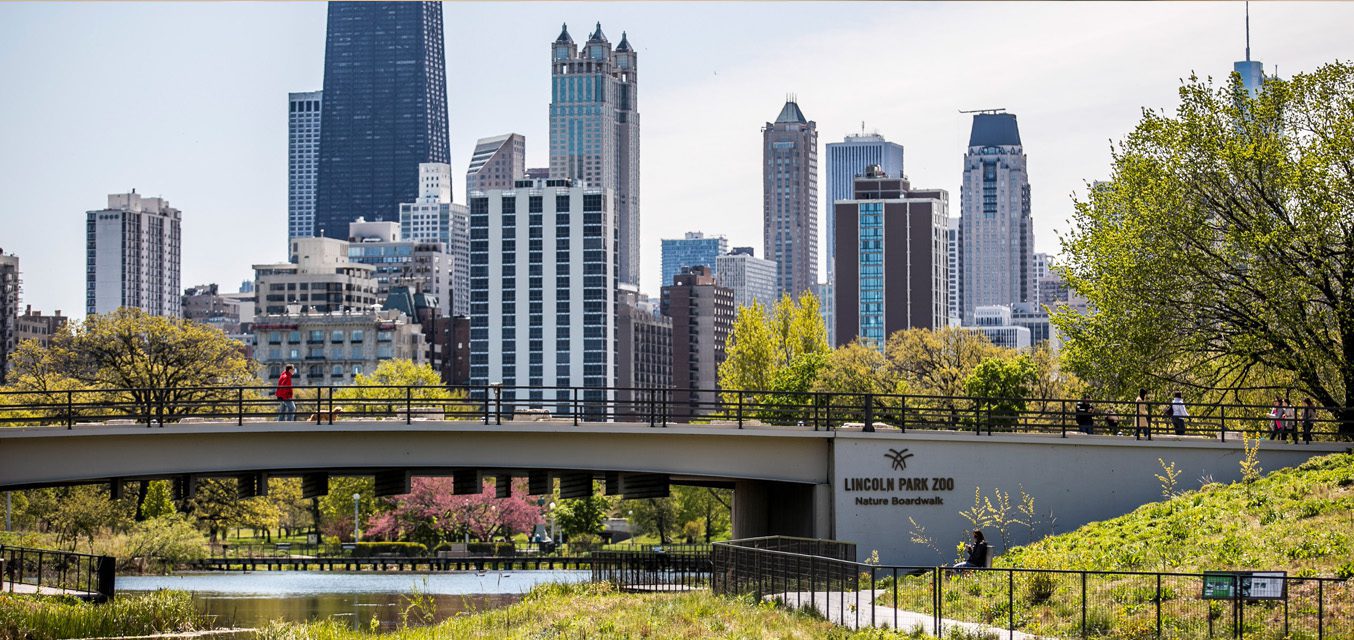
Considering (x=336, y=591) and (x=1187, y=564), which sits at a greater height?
(x=1187, y=564)

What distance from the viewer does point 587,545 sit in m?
109

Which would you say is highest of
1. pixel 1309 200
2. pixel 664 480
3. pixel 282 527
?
pixel 1309 200

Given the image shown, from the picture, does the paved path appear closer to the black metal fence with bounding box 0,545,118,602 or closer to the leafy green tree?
the black metal fence with bounding box 0,545,118,602

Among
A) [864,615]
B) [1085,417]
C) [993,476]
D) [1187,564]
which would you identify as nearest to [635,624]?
[864,615]

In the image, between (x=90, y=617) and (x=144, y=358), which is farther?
(x=144, y=358)

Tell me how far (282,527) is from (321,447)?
3518 inches

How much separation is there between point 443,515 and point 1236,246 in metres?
62.2

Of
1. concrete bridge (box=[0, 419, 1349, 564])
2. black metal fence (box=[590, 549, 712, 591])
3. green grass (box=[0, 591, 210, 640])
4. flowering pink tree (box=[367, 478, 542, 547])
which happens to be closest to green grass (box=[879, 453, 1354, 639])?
concrete bridge (box=[0, 419, 1349, 564])

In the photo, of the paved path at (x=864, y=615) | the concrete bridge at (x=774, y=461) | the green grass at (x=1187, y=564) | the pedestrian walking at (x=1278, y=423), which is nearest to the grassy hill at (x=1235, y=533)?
the green grass at (x=1187, y=564)

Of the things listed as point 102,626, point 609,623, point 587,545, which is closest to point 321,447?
point 102,626

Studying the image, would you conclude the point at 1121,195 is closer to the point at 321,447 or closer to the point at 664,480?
the point at 664,480

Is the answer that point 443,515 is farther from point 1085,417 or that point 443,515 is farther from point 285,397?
point 1085,417

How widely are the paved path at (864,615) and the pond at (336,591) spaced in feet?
73.7

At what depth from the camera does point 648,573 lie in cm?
5306
